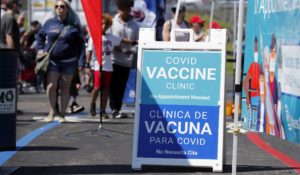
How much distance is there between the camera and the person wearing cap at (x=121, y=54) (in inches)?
626

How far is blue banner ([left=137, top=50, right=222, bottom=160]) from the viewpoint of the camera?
30.4 feet

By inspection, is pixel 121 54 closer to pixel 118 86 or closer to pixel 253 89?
pixel 118 86

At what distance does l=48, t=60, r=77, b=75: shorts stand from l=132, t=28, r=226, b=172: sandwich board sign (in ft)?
17.8

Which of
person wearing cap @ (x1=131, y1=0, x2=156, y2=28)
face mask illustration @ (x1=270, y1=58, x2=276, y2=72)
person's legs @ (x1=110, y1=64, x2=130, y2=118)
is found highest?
person wearing cap @ (x1=131, y1=0, x2=156, y2=28)

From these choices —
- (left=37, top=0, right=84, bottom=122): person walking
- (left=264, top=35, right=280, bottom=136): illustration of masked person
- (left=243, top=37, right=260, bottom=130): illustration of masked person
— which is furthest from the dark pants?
(left=264, top=35, right=280, bottom=136): illustration of masked person

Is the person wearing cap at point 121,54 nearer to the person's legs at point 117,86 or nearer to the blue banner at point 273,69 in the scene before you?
the person's legs at point 117,86

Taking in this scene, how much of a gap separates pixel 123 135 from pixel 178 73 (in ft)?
11.6

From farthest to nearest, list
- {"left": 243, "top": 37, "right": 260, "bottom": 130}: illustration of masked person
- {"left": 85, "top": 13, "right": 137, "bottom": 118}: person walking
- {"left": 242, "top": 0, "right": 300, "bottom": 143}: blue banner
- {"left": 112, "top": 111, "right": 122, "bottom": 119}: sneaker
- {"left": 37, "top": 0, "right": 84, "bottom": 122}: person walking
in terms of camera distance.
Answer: {"left": 112, "top": 111, "right": 122, "bottom": 119}: sneaker → {"left": 85, "top": 13, "right": 137, "bottom": 118}: person walking → {"left": 37, "top": 0, "right": 84, "bottom": 122}: person walking → {"left": 243, "top": 37, "right": 260, "bottom": 130}: illustration of masked person → {"left": 242, "top": 0, "right": 300, "bottom": 143}: blue banner

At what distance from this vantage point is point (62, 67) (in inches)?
580

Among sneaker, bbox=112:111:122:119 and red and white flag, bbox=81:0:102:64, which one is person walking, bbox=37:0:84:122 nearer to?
sneaker, bbox=112:111:122:119

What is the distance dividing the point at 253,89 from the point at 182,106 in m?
1.05

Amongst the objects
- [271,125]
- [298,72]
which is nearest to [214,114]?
[271,125]

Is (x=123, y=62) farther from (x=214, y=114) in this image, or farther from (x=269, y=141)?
(x=214, y=114)

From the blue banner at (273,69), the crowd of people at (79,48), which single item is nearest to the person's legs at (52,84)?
the crowd of people at (79,48)
